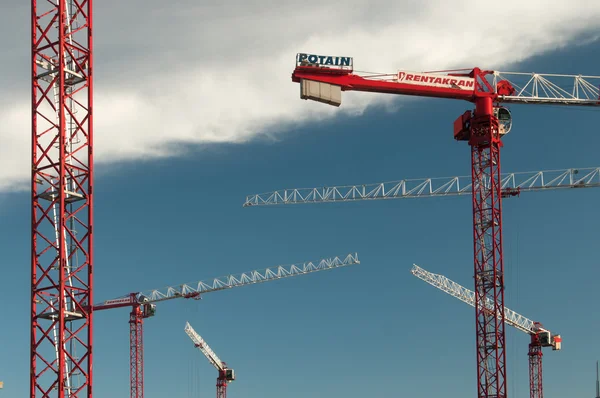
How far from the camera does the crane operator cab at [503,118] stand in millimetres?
150250

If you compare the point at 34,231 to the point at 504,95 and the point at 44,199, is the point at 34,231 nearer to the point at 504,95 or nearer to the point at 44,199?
the point at 44,199

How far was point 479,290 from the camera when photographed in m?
150

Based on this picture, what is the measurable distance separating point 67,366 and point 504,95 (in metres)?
77.3

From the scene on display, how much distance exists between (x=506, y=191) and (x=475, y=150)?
45.0 meters

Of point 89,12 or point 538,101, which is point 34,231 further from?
point 538,101

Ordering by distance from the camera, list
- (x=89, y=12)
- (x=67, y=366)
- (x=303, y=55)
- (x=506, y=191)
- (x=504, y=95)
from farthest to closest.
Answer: (x=506, y=191)
(x=504, y=95)
(x=303, y=55)
(x=89, y=12)
(x=67, y=366)

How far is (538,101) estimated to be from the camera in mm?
153125

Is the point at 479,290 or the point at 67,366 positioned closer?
the point at 67,366

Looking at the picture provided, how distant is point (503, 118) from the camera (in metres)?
A: 151

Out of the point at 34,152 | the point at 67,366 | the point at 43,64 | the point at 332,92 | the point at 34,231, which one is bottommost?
the point at 67,366

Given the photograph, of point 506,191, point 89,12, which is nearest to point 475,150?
point 506,191

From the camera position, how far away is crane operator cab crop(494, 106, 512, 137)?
150 m

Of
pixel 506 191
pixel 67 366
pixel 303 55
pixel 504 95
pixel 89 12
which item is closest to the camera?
pixel 67 366

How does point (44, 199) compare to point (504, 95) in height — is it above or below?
below
